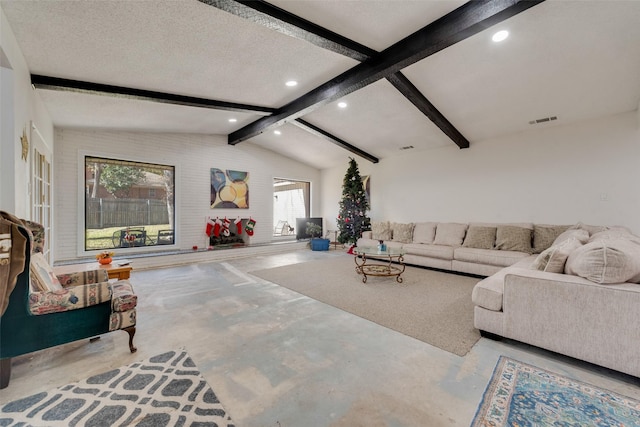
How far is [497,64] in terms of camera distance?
3.29 metres

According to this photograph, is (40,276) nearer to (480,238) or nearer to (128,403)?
(128,403)

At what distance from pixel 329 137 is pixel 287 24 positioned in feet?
12.5

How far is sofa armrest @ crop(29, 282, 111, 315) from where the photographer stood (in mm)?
1834

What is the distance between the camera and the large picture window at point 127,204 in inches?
200

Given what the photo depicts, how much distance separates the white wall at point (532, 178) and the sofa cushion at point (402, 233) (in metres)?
0.53

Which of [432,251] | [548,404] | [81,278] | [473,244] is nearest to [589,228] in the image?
[473,244]

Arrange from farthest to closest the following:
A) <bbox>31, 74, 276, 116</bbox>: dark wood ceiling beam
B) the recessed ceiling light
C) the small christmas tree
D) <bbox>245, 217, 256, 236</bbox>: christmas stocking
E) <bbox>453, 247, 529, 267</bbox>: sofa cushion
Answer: the small christmas tree < <bbox>245, 217, 256, 236</bbox>: christmas stocking < <bbox>453, 247, 529, 267</bbox>: sofa cushion < <bbox>31, 74, 276, 116</bbox>: dark wood ceiling beam < the recessed ceiling light

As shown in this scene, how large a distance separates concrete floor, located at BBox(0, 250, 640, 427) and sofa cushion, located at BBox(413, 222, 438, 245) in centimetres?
356

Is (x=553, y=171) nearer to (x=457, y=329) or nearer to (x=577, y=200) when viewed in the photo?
(x=577, y=200)

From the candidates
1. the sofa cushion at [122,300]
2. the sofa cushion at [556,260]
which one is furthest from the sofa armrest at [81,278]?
the sofa cushion at [556,260]

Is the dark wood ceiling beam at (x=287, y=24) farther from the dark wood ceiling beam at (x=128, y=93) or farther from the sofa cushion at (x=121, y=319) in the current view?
the sofa cushion at (x=121, y=319)

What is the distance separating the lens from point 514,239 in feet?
15.0

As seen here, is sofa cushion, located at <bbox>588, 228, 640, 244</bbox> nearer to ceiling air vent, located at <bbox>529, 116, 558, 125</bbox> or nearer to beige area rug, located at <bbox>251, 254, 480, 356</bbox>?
beige area rug, located at <bbox>251, 254, 480, 356</bbox>

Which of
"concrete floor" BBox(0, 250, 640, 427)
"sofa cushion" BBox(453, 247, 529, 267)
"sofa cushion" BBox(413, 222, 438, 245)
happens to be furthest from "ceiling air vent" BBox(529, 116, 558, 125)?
"concrete floor" BBox(0, 250, 640, 427)
